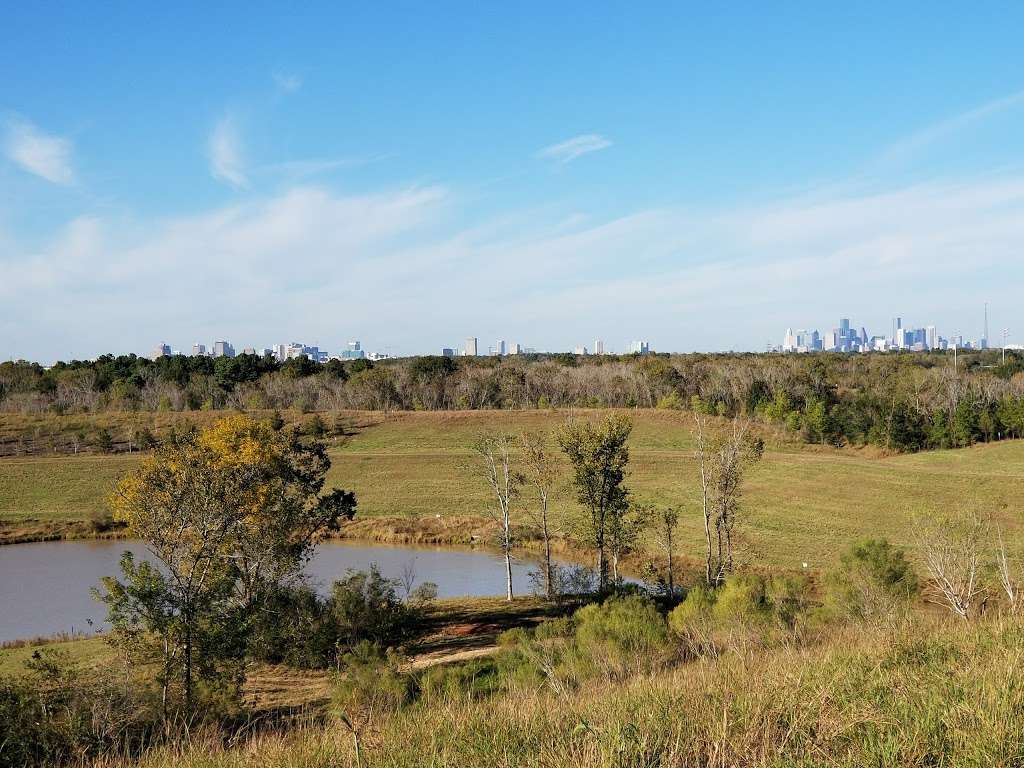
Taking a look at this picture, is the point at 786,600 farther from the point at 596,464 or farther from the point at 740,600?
the point at 596,464

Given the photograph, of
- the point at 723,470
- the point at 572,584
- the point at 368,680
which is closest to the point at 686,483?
the point at 723,470

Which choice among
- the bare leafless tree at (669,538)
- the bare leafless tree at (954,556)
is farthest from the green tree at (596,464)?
the bare leafless tree at (954,556)

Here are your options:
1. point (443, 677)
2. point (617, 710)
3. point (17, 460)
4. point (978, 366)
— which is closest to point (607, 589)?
point (443, 677)

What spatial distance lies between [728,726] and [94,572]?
39.2m

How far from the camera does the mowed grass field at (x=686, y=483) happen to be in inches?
1641

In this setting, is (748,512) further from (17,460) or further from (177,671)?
(17,460)

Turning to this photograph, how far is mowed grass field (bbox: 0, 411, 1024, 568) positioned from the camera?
41.7 m

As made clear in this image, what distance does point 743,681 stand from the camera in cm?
537

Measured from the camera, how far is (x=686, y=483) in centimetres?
5441

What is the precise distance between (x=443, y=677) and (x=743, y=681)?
11.6m

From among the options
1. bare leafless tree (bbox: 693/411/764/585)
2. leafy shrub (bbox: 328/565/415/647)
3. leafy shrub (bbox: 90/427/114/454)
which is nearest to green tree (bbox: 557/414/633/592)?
bare leafless tree (bbox: 693/411/764/585)

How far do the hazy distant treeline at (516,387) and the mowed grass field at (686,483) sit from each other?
32.0ft

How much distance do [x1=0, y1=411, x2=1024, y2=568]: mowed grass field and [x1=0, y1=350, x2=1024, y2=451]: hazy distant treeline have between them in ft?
32.0

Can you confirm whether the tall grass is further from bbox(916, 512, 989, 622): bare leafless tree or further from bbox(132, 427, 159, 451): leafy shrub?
bbox(132, 427, 159, 451): leafy shrub
